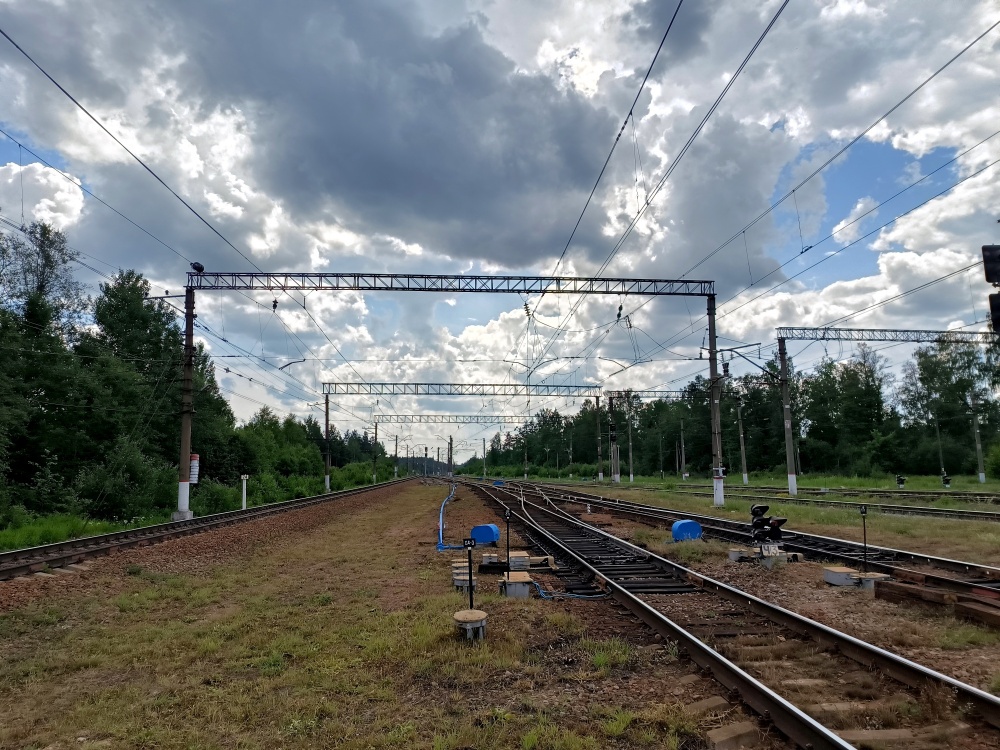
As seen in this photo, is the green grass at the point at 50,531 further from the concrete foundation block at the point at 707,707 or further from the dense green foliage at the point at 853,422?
the dense green foliage at the point at 853,422

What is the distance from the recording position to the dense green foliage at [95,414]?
2744 centimetres

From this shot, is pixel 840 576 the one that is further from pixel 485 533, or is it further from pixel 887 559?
pixel 485 533

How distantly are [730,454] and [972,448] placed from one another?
1243 inches

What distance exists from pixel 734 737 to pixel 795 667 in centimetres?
222

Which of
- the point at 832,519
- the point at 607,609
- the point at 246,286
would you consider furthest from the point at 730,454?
the point at 607,609

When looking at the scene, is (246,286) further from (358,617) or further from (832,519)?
(832,519)

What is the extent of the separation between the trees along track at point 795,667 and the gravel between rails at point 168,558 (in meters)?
9.93

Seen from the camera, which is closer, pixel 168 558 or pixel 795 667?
pixel 795 667

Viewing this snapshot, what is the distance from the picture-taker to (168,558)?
648 inches

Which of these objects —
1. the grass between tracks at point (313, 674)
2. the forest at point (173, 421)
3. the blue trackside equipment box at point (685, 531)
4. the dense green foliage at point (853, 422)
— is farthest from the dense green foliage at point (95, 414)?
the dense green foliage at point (853, 422)

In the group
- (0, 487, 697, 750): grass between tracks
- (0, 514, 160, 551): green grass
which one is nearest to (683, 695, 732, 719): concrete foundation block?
(0, 487, 697, 750): grass between tracks

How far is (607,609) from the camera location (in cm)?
1021

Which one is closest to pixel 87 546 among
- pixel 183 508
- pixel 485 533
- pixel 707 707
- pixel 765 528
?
pixel 183 508

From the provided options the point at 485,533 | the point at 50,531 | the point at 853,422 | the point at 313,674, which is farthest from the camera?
the point at 853,422
